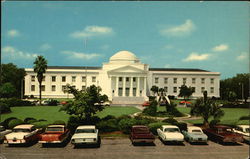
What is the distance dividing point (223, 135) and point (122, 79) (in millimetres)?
58487

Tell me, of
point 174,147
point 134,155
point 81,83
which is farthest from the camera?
point 81,83

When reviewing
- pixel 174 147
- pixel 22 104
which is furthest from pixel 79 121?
pixel 22 104

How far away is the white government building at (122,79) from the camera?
7338 cm

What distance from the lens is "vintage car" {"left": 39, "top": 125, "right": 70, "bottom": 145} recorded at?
50.2 ft

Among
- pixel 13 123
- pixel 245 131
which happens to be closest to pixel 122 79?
pixel 13 123

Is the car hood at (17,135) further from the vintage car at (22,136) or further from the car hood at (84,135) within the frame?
the car hood at (84,135)

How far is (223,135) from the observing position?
653 inches

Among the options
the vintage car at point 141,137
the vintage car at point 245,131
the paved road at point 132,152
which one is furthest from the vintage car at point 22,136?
the vintage car at point 245,131

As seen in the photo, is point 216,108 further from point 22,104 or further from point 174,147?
point 22,104

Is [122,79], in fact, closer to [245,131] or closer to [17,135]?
[245,131]

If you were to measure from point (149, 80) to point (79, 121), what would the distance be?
64003mm

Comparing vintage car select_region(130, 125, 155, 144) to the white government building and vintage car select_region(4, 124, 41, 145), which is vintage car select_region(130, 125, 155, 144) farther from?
the white government building

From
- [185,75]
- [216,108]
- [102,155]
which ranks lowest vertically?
[102,155]

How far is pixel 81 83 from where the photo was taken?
3238 inches
